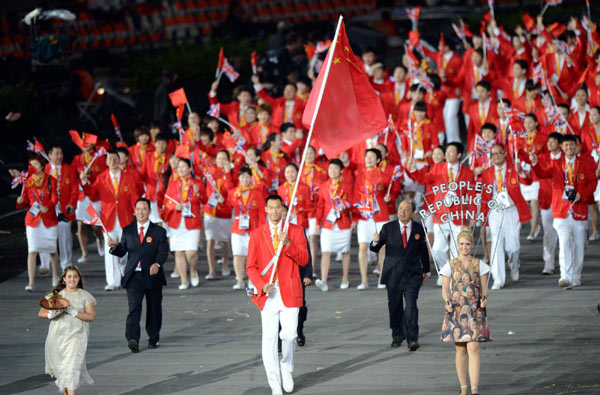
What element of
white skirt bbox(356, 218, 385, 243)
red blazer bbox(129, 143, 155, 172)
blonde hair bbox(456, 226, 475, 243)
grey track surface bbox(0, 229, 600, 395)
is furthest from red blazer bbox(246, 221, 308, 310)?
red blazer bbox(129, 143, 155, 172)

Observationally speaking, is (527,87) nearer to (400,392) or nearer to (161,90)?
(161,90)

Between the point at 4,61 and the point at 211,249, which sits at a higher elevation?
the point at 4,61

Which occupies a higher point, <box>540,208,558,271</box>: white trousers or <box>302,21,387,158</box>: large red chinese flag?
<box>302,21,387,158</box>: large red chinese flag

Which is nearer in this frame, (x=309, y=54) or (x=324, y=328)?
(x=324, y=328)

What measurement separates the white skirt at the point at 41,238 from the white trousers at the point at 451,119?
27.2ft

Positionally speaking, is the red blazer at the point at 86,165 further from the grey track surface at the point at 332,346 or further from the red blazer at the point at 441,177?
the red blazer at the point at 441,177

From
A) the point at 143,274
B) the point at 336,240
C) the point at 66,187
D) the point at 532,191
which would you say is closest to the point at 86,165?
the point at 66,187

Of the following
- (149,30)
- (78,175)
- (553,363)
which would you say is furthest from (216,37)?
(553,363)

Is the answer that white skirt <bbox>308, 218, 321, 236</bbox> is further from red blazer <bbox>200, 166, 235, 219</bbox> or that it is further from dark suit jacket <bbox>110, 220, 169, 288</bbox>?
dark suit jacket <bbox>110, 220, 169, 288</bbox>

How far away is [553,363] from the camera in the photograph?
11.6 m

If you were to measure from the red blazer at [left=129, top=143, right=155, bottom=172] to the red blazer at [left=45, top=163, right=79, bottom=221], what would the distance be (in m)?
1.65

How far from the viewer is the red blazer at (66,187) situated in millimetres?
16547

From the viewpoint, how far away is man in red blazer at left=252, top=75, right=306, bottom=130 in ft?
66.9

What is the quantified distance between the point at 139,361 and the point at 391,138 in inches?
283
